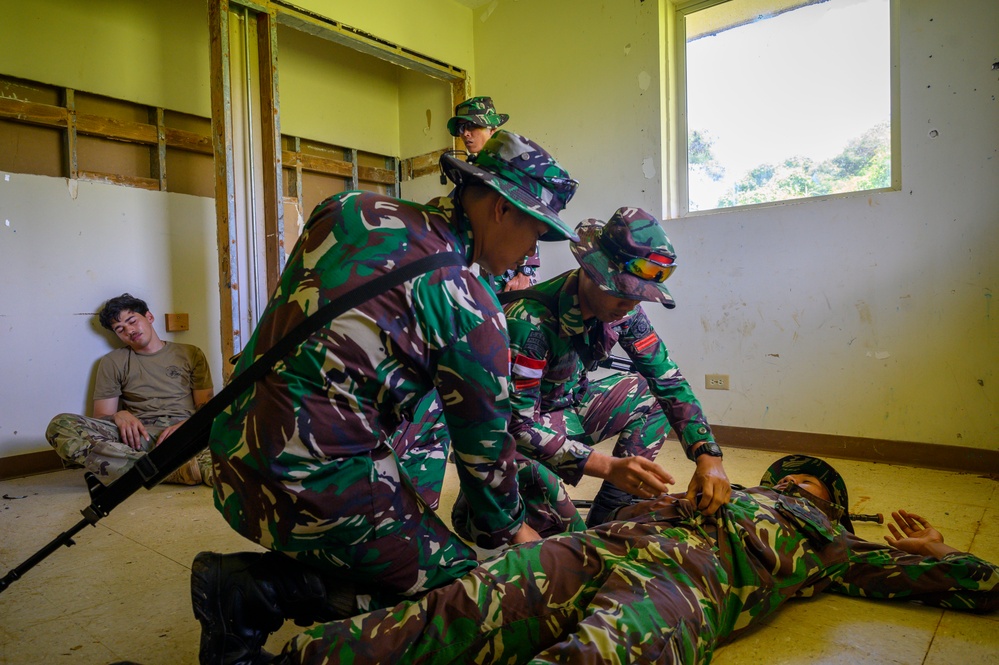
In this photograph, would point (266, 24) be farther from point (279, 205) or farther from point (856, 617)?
point (856, 617)

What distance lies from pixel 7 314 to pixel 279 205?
135 centimetres

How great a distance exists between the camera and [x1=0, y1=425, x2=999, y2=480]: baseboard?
2691 millimetres

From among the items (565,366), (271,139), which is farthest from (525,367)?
(271,139)

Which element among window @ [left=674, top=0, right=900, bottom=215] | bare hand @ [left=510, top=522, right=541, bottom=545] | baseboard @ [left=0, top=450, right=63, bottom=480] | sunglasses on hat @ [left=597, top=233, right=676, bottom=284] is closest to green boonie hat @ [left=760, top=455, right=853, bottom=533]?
sunglasses on hat @ [left=597, top=233, right=676, bottom=284]

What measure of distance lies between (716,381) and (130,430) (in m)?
2.93

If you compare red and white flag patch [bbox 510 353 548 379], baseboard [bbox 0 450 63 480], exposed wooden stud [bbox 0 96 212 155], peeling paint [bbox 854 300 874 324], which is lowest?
baseboard [bbox 0 450 63 480]

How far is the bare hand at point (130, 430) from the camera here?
283 cm

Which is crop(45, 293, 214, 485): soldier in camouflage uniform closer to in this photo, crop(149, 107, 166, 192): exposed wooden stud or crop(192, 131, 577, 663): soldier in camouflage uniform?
crop(149, 107, 166, 192): exposed wooden stud

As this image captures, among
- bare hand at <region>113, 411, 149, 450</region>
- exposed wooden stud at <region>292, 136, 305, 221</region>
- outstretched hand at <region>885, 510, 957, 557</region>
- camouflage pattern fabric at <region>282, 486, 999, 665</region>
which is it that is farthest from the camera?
exposed wooden stud at <region>292, 136, 305, 221</region>

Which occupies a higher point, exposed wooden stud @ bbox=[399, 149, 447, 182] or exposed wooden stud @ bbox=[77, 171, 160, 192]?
exposed wooden stud @ bbox=[399, 149, 447, 182]

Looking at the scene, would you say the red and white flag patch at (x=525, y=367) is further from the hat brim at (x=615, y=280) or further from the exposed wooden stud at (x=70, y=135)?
the exposed wooden stud at (x=70, y=135)

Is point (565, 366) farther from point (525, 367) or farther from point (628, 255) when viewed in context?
point (628, 255)

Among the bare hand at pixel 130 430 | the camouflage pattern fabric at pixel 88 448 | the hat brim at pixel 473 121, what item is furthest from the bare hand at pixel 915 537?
the bare hand at pixel 130 430

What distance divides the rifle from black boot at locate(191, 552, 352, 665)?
0.63 ft
